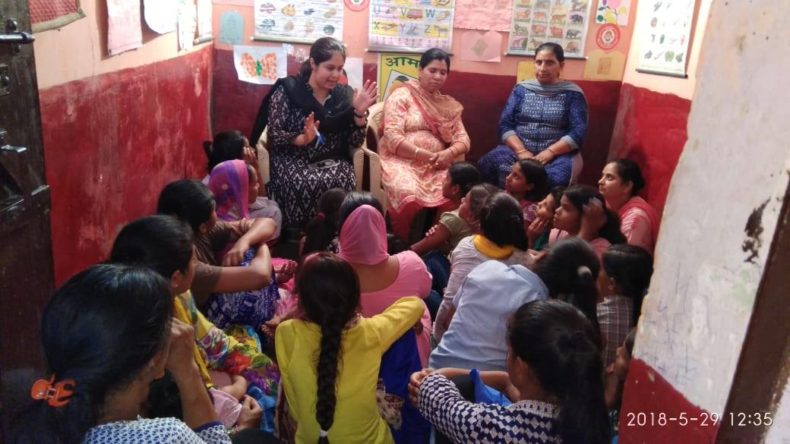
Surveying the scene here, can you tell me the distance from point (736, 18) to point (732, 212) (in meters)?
0.32

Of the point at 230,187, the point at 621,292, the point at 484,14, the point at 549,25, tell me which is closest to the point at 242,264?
the point at 230,187

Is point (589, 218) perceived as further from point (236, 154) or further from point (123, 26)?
point (123, 26)

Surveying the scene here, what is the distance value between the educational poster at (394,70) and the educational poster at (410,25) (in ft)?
0.19

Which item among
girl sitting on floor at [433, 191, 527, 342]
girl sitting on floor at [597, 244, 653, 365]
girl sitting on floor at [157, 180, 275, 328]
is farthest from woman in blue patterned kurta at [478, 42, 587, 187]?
girl sitting on floor at [157, 180, 275, 328]

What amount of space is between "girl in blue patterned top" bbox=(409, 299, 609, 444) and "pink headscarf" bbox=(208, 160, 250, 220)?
1612mm

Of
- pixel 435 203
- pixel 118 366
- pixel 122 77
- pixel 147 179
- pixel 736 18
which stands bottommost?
pixel 435 203

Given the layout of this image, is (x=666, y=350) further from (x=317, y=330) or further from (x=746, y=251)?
(x=317, y=330)

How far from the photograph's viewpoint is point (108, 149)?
8.12 ft

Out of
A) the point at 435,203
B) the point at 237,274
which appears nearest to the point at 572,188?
the point at 435,203

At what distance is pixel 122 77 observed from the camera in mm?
2623

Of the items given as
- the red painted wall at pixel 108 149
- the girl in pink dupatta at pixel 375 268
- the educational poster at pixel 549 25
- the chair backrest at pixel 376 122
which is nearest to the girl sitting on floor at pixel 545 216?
the girl in pink dupatta at pixel 375 268

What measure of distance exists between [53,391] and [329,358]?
71 centimetres

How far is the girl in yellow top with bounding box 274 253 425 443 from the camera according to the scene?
158cm

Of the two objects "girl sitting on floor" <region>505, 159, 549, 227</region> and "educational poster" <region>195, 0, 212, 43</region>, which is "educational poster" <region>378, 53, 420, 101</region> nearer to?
"educational poster" <region>195, 0, 212, 43</region>
